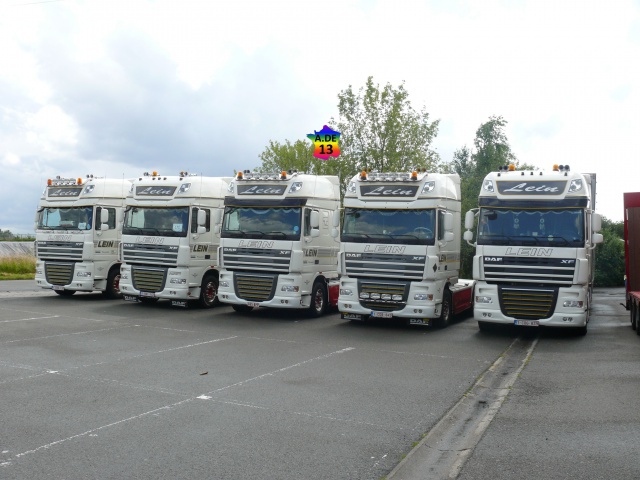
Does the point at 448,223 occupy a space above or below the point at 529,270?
above

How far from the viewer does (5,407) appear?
788cm

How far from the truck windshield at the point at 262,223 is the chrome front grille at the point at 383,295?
2.32m

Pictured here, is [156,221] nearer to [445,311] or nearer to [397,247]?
[397,247]

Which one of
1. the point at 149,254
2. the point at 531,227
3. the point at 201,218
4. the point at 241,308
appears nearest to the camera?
the point at 531,227

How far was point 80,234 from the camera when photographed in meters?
20.7

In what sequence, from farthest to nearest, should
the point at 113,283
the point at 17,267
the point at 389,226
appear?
the point at 17,267
the point at 113,283
the point at 389,226

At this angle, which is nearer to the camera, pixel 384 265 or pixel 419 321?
pixel 384 265

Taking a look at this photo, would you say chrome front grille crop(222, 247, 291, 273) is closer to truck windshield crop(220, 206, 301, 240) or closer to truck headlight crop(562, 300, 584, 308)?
truck windshield crop(220, 206, 301, 240)

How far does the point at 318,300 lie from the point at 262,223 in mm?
2670

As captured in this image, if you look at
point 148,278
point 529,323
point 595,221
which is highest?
point 595,221

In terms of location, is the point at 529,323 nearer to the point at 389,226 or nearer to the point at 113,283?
the point at 389,226


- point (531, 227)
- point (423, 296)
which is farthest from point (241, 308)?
point (531, 227)

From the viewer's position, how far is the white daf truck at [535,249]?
1395cm

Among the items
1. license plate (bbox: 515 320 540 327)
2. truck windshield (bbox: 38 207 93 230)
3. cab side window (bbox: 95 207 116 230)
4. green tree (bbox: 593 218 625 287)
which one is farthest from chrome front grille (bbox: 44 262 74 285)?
green tree (bbox: 593 218 625 287)
